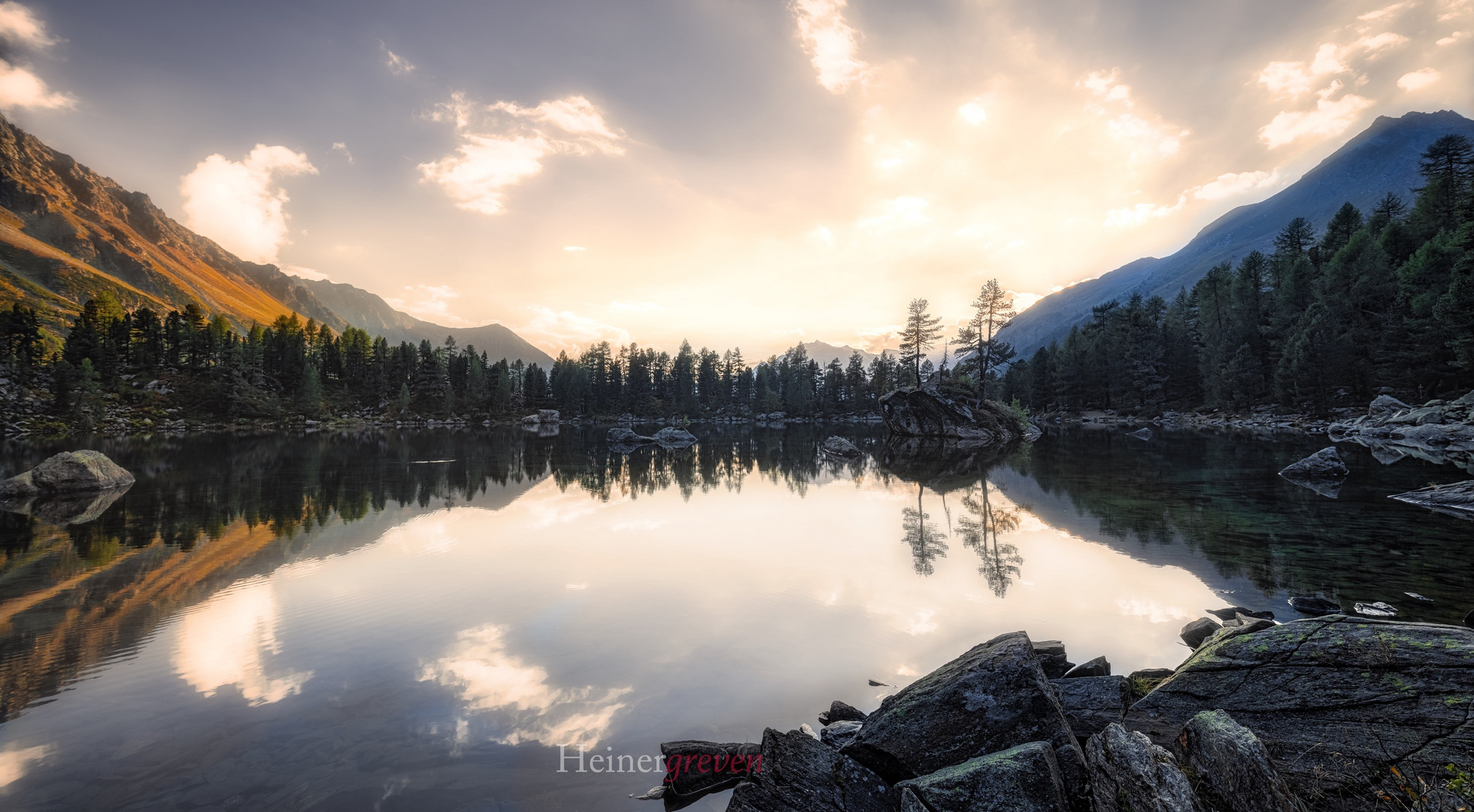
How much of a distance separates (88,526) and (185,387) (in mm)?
114886

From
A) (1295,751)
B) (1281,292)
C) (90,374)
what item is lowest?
(1295,751)

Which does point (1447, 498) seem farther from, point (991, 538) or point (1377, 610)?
point (991, 538)

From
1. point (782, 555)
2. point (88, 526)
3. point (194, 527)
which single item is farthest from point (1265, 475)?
point (88, 526)

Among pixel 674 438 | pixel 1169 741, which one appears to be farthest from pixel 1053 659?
Result: pixel 674 438

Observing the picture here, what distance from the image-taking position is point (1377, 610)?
10.6 metres

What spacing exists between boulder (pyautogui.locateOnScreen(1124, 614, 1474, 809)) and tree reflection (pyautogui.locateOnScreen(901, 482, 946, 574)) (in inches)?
338

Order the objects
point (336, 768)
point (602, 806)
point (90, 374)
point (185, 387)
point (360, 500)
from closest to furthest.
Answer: point (602, 806) → point (336, 768) → point (360, 500) → point (90, 374) → point (185, 387)

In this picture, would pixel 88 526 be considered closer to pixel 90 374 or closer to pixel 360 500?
pixel 360 500

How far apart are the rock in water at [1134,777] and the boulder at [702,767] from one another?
353 cm

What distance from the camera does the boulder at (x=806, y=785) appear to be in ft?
18.0

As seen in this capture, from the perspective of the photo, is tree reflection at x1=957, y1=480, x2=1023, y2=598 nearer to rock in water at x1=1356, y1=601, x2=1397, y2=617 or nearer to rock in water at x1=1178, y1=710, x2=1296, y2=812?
rock in water at x1=1356, y1=601, x2=1397, y2=617

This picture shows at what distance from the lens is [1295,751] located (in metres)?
5.47

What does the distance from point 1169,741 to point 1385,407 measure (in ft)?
243

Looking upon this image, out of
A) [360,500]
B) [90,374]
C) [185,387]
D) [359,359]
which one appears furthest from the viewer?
[359,359]
